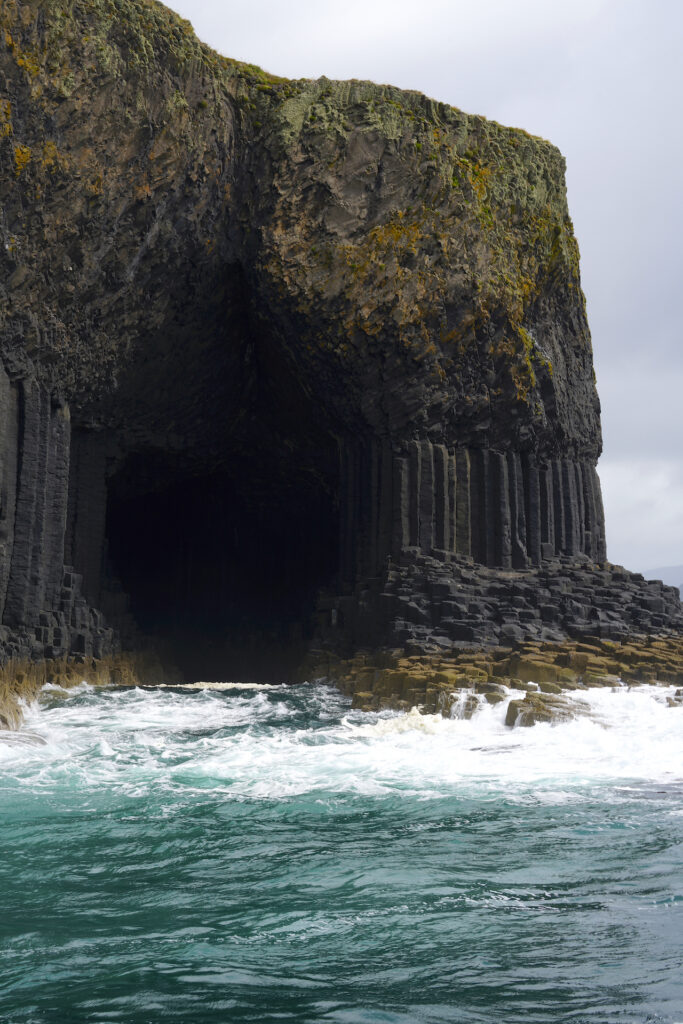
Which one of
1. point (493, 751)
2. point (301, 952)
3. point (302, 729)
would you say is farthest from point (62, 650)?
point (301, 952)

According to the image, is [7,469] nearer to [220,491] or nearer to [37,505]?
[37,505]

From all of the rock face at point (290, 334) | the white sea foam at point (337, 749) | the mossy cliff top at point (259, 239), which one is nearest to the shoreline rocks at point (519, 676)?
the white sea foam at point (337, 749)

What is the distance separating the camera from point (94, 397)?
75.6ft

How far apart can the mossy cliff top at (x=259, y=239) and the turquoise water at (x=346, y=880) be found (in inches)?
425

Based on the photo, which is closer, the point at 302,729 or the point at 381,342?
the point at 302,729

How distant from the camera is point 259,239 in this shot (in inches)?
934

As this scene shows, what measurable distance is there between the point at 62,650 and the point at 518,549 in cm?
1215

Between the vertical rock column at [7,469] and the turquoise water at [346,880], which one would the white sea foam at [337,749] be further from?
the vertical rock column at [7,469]

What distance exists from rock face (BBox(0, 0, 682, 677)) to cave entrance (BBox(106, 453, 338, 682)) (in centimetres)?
77

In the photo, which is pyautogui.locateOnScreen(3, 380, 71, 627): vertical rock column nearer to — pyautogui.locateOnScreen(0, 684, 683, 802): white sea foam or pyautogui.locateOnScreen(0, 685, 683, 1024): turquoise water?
pyautogui.locateOnScreen(0, 684, 683, 802): white sea foam

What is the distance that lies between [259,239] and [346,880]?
728 inches

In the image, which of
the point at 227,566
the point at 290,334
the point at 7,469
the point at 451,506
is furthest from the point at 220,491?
the point at 7,469

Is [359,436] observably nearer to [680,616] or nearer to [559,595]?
[559,595]

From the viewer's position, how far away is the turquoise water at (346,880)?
565 centimetres
